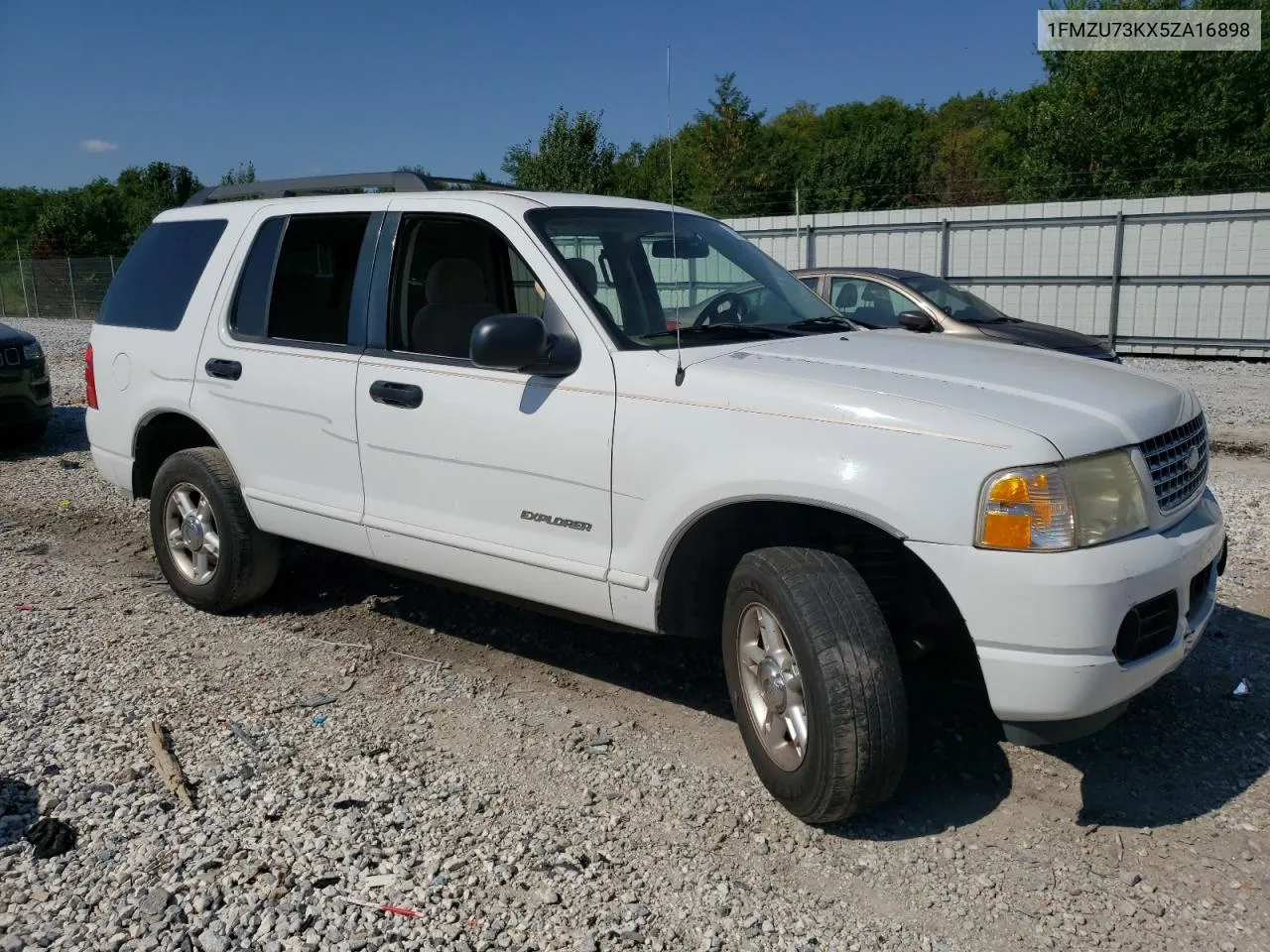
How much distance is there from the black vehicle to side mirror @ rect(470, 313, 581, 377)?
7.80m

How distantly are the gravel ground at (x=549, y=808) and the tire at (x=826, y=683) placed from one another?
0.21m

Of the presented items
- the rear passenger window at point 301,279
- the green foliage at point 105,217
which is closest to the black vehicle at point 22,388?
the rear passenger window at point 301,279

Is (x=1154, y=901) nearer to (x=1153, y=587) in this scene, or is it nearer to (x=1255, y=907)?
(x=1255, y=907)

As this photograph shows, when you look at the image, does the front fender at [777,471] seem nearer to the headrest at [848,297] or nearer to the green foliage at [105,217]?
the headrest at [848,297]

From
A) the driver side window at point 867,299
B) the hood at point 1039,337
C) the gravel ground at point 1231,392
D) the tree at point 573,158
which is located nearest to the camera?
the gravel ground at point 1231,392

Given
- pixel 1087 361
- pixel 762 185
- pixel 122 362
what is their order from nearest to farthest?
pixel 1087 361
pixel 122 362
pixel 762 185

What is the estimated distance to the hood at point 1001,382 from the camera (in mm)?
3051

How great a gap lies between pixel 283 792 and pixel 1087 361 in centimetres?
318

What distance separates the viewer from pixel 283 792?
11.9 feet

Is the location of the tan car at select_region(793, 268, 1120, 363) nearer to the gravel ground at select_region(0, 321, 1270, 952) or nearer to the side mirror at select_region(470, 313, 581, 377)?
the gravel ground at select_region(0, 321, 1270, 952)

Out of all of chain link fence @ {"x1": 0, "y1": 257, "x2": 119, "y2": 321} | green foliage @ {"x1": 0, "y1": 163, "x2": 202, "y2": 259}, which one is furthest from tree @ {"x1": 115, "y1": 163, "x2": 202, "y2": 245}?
chain link fence @ {"x1": 0, "y1": 257, "x2": 119, "y2": 321}

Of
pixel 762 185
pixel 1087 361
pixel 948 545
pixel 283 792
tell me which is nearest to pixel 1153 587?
pixel 948 545

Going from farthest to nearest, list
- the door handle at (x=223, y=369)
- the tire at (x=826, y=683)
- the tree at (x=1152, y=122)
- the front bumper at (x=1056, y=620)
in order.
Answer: the tree at (x=1152, y=122), the door handle at (x=223, y=369), the tire at (x=826, y=683), the front bumper at (x=1056, y=620)

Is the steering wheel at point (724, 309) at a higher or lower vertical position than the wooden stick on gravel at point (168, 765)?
higher
